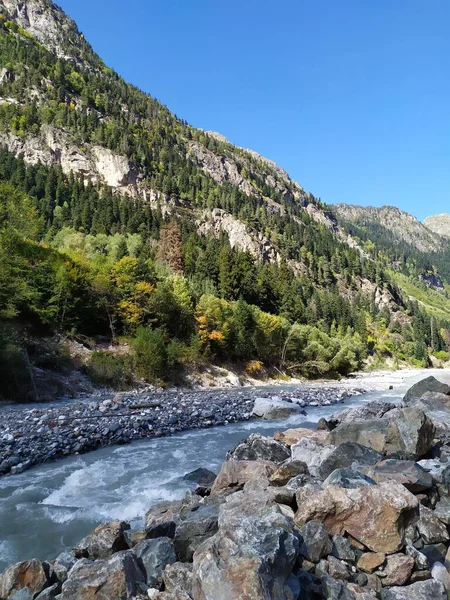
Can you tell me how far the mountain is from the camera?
37156mm

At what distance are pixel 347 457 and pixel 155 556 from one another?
562cm

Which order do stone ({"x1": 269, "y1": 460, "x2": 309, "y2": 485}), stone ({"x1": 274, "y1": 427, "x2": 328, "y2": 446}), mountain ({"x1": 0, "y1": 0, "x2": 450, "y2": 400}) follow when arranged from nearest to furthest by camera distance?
stone ({"x1": 269, "y1": 460, "x2": 309, "y2": 485}), stone ({"x1": 274, "y1": 427, "x2": 328, "y2": 446}), mountain ({"x1": 0, "y1": 0, "x2": 450, "y2": 400})

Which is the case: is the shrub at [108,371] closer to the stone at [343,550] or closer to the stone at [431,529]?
the stone at [343,550]

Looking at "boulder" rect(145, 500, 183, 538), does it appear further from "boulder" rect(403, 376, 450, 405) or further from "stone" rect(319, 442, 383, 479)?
"boulder" rect(403, 376, 450, 405)

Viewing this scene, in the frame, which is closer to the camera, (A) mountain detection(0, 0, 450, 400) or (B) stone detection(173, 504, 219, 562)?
(B) stone detection(173, 504, 219, 562)

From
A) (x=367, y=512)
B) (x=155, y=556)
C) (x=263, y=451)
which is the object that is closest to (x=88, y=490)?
(x=263, y=451)

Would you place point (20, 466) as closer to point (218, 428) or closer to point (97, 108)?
point (218, 428)

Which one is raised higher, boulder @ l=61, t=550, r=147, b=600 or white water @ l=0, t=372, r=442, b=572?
boulder @ l=61, t=550, r=147, b=600

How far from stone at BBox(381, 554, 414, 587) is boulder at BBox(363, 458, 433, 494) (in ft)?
6.92

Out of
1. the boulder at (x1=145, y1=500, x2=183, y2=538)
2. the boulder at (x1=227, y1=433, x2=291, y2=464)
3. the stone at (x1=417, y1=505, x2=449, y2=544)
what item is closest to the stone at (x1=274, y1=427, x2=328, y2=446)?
the boulder at (x1=227, y1=433, x2=291, y2=464)

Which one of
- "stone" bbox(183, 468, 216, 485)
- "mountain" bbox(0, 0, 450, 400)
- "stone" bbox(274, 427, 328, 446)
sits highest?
"mountain" bbox(0, 0, 450, 400)

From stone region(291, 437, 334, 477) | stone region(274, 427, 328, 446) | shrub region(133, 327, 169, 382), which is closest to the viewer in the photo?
stone region(291, 437, 334, 477)

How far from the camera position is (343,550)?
6.02m

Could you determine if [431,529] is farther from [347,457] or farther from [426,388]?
[426,388]
